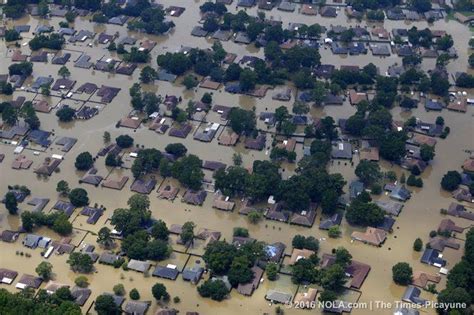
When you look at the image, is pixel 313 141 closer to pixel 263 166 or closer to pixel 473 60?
pixel 263 166

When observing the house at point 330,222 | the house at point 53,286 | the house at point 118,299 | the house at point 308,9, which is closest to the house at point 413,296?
the house at point 330,222

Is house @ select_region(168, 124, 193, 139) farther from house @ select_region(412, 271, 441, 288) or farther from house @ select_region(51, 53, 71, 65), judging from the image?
house @ select_region(412, 271, 441, 288)

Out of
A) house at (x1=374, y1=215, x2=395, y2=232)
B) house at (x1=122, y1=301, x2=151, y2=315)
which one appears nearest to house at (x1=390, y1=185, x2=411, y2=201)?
house at (x1=374, y1=215, x2=395, y2=232)

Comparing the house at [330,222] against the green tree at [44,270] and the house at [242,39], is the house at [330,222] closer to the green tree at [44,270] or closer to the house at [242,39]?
the green tree at [44,270]

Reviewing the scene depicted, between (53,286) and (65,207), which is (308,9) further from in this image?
(53,286)

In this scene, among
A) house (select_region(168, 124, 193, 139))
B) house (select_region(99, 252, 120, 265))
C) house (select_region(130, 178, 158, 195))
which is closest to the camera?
house (select_region(99, 252, 120, 265))

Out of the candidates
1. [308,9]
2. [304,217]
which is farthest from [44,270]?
[308,9]

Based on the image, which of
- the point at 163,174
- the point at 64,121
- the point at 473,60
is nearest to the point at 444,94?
the point at 473,60

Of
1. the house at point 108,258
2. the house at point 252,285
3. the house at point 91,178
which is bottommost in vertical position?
the house at point 91,178
